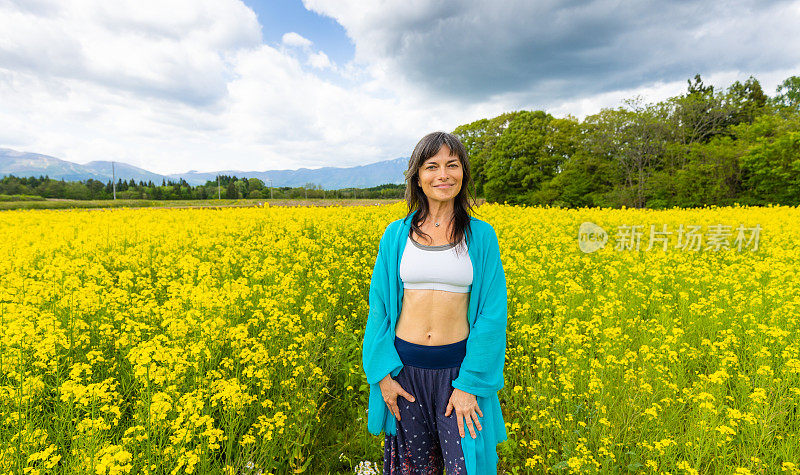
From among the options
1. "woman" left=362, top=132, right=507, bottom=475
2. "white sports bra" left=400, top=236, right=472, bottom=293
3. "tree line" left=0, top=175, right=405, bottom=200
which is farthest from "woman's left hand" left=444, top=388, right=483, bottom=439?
"tree line" left=0, top=175, right=405, bottom=200

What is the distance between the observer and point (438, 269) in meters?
1.77

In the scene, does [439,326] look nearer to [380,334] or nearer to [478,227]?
[380,334]

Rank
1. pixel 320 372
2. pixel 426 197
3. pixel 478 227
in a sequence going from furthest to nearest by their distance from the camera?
1. pixel 320 372
2. pixel 426 197
3. pixel 478 227

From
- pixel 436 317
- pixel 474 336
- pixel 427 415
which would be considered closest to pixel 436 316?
pixel 436 317

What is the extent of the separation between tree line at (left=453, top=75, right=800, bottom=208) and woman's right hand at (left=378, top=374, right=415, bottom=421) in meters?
30.3

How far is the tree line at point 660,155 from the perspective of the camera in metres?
23.1

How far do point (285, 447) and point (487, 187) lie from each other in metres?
37.3

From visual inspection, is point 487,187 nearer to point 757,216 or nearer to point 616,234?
point 757,216

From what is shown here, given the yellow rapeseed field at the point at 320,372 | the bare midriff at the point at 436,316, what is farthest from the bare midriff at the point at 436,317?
the yellow rapeseed field at the point at 320,372

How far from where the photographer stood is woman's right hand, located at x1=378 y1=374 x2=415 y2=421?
185 centimetres

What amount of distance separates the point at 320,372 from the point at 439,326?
1.73m

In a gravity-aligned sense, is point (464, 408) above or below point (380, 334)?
below

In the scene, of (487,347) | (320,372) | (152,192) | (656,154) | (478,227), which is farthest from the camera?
(152,192)

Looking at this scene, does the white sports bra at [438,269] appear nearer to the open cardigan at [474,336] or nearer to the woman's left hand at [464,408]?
the open cardigan at [474,336]
